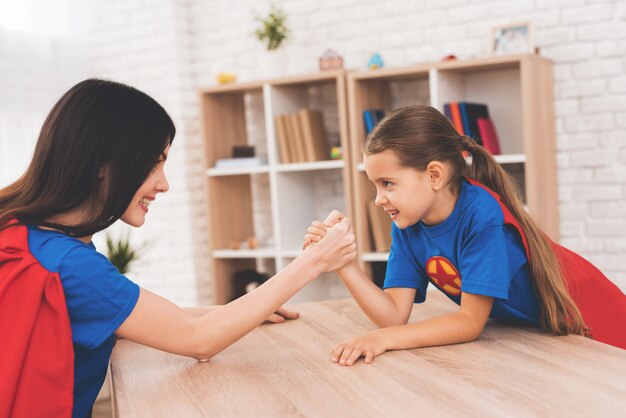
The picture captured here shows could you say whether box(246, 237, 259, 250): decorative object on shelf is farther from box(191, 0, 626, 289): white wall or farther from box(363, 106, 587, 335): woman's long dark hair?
box(363, 106, 587, 335): woman's long dark hair

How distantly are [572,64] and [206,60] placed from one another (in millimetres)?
2197

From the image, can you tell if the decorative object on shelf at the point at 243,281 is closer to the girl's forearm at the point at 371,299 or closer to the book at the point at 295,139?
the book at the point at 295,139

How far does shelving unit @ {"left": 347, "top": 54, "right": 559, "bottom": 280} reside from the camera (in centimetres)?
324

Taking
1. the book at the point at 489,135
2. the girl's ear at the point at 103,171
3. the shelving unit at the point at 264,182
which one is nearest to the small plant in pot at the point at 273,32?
the shelving unit at the point at 264,182

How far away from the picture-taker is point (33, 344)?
125cm

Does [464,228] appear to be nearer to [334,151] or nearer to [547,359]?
[547,359]

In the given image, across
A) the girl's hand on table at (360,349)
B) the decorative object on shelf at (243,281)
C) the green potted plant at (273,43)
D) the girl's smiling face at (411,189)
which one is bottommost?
the decorative object on shelf at (243,281)

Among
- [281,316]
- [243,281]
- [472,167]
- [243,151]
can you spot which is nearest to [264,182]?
[243,151]

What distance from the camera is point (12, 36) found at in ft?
13.0

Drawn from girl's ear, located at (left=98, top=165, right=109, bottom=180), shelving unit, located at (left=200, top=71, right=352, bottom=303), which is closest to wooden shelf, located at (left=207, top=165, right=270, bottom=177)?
shelving unit, located at (left=200, top=71, right=352, bottom=303)

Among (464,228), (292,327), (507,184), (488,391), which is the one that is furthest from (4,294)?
(507,184)

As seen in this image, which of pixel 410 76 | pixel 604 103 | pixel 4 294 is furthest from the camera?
pixel 410 76

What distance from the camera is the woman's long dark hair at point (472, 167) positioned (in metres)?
1.53

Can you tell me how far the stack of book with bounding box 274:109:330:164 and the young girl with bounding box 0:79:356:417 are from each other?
2338 mm
